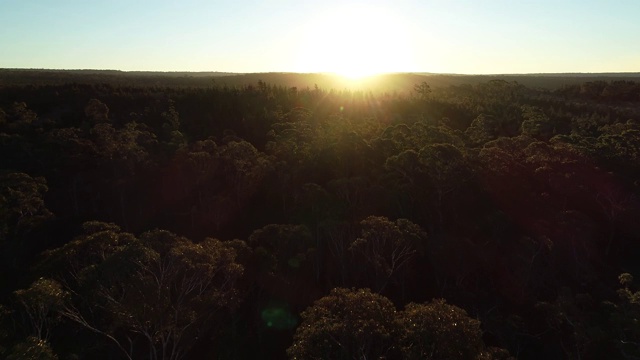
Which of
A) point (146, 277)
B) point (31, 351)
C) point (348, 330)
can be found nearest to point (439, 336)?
point (348, 330)

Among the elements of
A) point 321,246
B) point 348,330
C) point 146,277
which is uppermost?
point 348,330

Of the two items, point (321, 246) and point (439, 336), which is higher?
point (439, 336)

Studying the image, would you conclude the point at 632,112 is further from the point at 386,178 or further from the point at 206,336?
the point at 206,336

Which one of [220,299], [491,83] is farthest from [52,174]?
[491,83]

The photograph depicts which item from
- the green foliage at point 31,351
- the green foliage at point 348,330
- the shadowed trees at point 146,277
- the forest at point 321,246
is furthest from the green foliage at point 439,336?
the green foliage at point 31,351

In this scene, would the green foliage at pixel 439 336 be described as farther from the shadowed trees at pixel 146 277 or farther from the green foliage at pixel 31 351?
the green foliage at pixel 31 351

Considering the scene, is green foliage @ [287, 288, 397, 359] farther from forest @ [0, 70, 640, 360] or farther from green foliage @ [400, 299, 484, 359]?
green foliage @ [400, 299, 484, 359]

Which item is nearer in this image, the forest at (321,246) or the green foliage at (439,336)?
the green foliage at (439,336)

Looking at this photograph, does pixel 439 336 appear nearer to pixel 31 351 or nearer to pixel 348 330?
pixel 348 330
